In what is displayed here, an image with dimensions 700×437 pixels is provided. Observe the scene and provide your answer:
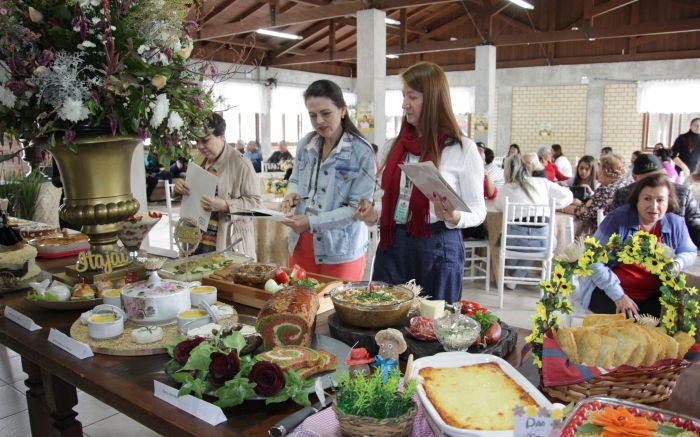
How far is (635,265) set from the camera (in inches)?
105

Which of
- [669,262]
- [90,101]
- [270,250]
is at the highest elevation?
[90,101]

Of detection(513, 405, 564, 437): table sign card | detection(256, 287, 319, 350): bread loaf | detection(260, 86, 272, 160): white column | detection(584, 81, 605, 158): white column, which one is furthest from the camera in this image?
Answer: detection(260, 86, 272, 160): white column

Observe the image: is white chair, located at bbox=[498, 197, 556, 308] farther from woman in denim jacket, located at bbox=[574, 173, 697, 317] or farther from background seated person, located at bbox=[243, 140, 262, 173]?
background seated person, located at bbox=[243, 140, 262, 173]

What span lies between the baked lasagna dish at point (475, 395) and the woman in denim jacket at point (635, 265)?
1.69 m

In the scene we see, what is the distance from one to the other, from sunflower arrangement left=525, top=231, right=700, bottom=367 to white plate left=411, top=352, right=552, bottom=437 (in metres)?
0.07

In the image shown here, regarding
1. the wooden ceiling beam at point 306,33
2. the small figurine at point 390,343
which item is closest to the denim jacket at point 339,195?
the small figurine at point 390,343

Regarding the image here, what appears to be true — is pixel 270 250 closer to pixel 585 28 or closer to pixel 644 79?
pixel 585 28

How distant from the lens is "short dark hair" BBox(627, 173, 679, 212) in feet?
8.72

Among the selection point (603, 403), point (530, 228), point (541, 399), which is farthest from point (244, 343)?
point (530, 228)

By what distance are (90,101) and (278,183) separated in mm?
4178

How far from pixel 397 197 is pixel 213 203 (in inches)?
40.4

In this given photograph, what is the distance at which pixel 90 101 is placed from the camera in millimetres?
1635

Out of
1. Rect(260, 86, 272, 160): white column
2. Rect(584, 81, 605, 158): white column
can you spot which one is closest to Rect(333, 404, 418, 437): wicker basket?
Rect(584, 81, 605, 158): white column

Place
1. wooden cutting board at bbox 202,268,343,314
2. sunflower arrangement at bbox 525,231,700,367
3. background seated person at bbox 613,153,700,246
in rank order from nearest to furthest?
sunflower arrangement at bbox 525,231,700,367, wooden cutting board at bbox 202,268,343,314, background seated person at bbox 613,153,700,246
